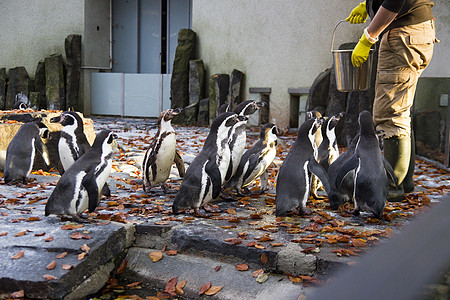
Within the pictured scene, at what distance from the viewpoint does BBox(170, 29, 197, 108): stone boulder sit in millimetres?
12820

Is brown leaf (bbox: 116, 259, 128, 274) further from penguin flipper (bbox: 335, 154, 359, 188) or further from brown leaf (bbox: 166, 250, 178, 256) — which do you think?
penguin flipper (bbox: 335, 154, 359, 188)

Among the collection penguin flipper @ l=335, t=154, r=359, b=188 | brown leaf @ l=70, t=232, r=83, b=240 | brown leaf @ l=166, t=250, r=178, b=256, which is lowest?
brown leaf @ l=166, t=250, r=178, b=256

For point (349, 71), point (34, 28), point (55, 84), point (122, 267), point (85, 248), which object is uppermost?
point (34, 28)

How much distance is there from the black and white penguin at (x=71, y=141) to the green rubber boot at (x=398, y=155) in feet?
9.22

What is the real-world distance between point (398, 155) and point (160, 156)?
6.87ft

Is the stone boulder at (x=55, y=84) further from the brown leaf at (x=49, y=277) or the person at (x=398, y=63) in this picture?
the brown leaf at (x=49, y=277)

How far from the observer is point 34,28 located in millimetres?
15477

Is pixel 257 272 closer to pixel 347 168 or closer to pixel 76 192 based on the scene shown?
pixel 347 168

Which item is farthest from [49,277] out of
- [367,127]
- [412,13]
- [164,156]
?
[412,13]

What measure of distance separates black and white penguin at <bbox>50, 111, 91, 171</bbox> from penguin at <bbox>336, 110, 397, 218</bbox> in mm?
2510

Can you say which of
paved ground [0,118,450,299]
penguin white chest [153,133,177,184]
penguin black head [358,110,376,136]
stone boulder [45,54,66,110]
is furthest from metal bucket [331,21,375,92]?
stone boulder [45,54,66,110]

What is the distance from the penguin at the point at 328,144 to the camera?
455cm

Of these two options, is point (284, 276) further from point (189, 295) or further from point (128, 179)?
point (128, 179)

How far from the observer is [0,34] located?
16422 millimetres
